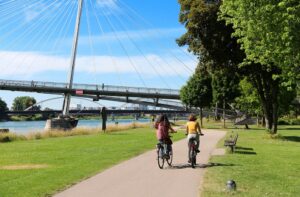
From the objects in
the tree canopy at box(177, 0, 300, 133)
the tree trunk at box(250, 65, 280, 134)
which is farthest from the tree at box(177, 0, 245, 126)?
the tree trunk at box(250, 65, 280, 134)

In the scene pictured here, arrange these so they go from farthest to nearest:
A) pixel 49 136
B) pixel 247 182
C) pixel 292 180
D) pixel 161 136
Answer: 1. pixel 49 136
2. pixel 161 136
3. pixel 292 180
4. pixel 247 182

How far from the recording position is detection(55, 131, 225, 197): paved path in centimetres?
1067

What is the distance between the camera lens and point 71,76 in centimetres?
6669

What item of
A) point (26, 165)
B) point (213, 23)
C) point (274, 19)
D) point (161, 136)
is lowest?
point (26, 165)

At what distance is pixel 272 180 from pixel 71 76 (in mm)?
55746

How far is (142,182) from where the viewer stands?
12312 mm

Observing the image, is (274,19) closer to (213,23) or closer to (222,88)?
(213,23)

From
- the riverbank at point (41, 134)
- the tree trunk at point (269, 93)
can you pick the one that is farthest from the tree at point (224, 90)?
the tree trunk at point (269, 93)

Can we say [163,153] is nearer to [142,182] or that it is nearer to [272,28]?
[142,182]

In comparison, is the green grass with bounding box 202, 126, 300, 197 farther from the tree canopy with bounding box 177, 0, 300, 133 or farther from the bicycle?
the tree canopy with bounding box 177, 0, 300, 133

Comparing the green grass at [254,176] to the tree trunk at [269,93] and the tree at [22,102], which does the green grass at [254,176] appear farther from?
the tree at [22,102]

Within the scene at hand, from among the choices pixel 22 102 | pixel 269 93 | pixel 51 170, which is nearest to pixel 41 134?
pixel 269 93

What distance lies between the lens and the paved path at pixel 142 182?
35.0ft

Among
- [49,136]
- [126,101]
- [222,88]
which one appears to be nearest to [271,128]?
[49,136]
